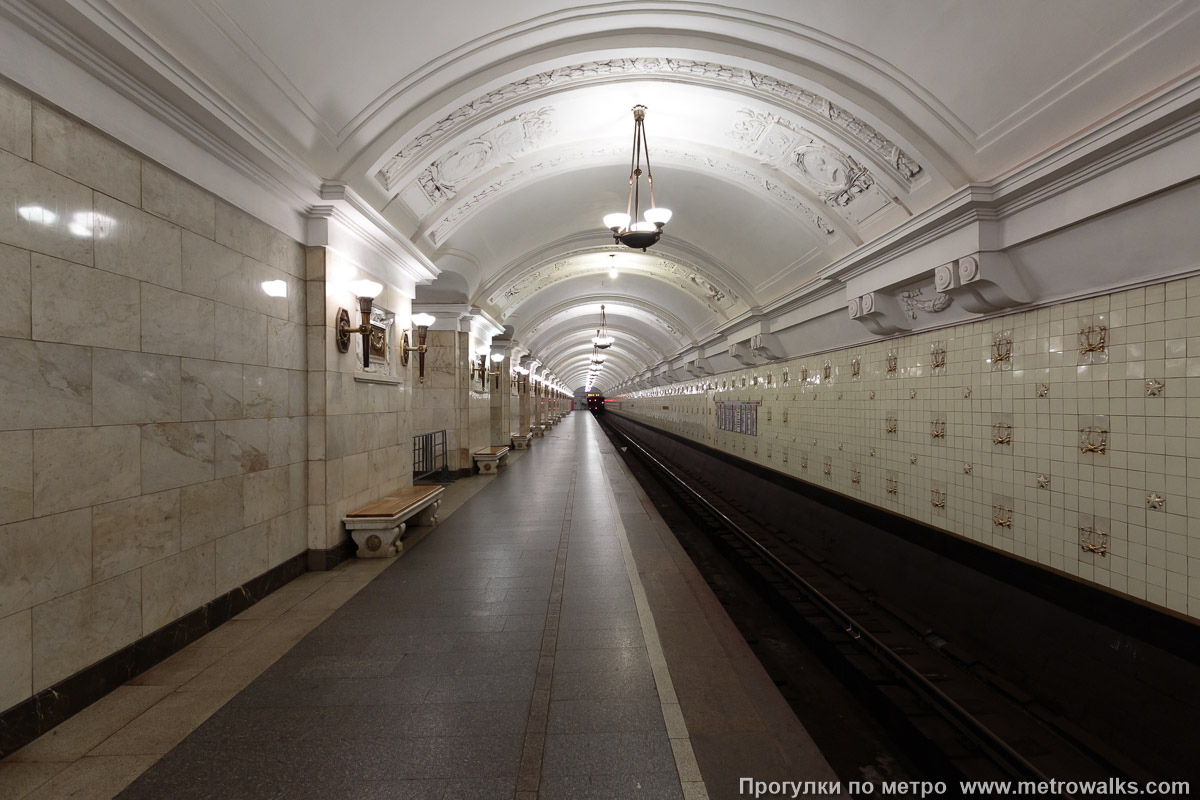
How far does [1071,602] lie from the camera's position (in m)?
4.08

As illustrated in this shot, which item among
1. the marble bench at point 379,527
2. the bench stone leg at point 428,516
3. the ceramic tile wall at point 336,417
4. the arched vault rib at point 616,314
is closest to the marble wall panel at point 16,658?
the ceramic tile wall at point 336,417

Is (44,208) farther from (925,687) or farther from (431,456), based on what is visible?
(431,456)

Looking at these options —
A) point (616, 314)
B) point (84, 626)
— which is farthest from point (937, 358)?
point (616, 314)

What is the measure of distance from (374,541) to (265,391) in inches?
79.6

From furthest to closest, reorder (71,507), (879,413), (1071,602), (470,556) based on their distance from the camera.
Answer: (879,413)
(470,556)
(1071,602)
(71,507)

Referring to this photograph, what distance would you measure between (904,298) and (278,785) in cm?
711

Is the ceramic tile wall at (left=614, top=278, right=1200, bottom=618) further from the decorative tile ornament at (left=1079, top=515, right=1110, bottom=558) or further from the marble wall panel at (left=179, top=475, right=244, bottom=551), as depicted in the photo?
the marble wall panel at (left=179, top=475, right=244, bottom=551)

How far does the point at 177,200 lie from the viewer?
353 cm

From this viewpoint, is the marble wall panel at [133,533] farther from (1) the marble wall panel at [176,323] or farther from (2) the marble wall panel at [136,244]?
(2) the marble wall panel at [136,244]

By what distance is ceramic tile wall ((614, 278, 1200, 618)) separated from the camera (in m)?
3.40

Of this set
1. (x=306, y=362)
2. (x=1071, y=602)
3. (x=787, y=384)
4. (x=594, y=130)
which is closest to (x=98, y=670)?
(x=306, y=362)

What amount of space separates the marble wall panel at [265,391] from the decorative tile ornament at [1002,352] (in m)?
6.68

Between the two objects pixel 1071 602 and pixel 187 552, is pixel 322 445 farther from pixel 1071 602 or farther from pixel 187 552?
pixel 1071 602

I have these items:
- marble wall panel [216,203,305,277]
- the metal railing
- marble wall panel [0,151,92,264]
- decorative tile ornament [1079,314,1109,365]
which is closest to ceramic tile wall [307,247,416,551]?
marble wall panel [216,203,305,277]
